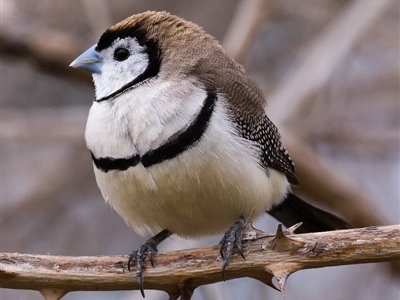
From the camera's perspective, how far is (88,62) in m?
3.44

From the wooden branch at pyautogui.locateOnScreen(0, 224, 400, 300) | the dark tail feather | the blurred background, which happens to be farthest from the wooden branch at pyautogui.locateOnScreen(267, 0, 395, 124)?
the wooden branch at pyautogui.locateOnScreen(0, 224, 400, 300)

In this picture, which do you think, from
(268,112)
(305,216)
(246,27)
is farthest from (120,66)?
(246,27)

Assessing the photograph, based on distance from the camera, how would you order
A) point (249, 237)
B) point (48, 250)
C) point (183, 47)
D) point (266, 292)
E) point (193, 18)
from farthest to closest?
point (193, 18) → point (48, 250) → point (266, 292) → point (183, 47) → point (249, 237)

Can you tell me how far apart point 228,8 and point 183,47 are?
8.10 feet

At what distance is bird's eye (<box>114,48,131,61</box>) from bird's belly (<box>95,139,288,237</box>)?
1.74 ft

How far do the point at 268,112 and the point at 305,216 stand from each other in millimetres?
931

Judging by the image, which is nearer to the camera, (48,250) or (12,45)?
(12,45)

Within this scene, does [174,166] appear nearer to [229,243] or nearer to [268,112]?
[229,243]

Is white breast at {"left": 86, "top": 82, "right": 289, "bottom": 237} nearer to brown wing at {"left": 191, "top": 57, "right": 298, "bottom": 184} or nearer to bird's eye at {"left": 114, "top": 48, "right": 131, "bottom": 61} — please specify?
brown wing at {"left": 191, "top": 57, "right": 298, "bottom": 184}

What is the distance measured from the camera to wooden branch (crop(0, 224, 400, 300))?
265cm

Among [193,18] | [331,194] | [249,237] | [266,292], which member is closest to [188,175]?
[249,237]

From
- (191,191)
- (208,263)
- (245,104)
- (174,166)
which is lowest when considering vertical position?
(208,263)

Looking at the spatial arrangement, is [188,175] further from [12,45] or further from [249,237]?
[12,45]

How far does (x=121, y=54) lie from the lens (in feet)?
11.2
